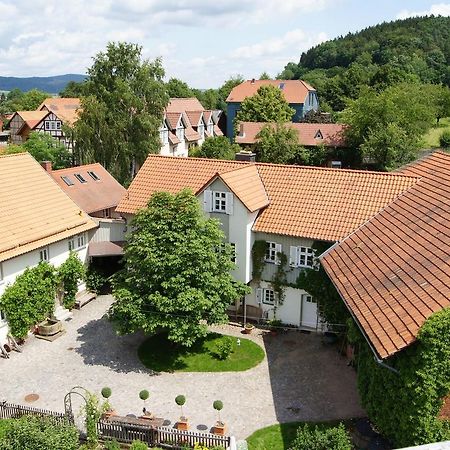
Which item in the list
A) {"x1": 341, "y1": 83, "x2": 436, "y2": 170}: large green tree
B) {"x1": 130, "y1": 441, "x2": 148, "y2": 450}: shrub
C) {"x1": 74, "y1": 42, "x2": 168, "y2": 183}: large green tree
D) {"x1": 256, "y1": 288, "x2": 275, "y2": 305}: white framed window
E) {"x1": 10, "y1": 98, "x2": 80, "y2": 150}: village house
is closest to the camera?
{"x1": 130, "y1": 441, "x2": 148, "y2": 450}: shrub

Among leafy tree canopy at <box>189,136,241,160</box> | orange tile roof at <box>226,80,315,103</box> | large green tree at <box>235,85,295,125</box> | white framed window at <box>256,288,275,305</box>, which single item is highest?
orange tile roof at <box>226,80,315,103</box>

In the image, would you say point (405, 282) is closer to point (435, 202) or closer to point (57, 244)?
point (435, 202)

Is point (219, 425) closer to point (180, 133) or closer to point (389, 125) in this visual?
point (389, 125)

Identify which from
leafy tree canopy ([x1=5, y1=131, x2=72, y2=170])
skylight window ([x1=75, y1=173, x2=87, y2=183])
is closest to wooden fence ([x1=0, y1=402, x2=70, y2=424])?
skylight window ([x1=75, y1=173, x2=87, y2=183])

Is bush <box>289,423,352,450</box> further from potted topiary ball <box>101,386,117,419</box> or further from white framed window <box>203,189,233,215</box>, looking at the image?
white framed window <box>203,189,233,215</box>

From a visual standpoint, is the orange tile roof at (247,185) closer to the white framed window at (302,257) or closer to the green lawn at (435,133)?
the white framed window at (302,257)

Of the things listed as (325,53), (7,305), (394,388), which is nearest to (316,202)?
(394,388)

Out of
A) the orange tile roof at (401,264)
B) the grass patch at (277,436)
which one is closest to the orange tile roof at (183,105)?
the orange tile roof at (401,264)
